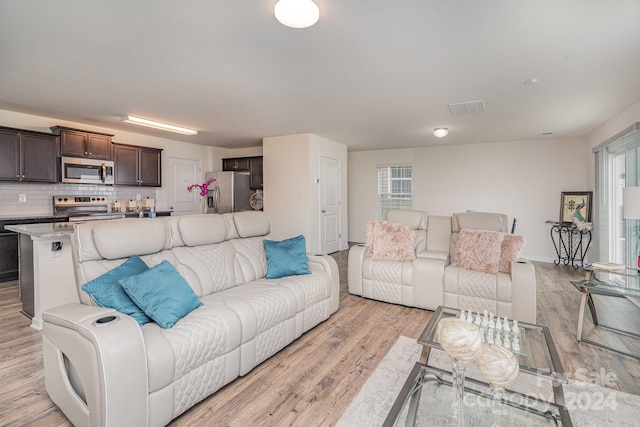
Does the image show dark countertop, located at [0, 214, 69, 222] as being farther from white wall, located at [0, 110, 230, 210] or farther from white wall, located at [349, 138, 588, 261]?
white wall, located at [349, 138, 588, 261]

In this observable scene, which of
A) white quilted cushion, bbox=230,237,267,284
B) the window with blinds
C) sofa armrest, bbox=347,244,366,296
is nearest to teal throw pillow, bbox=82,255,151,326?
white quilted cushion, bbox=230,237,267,284

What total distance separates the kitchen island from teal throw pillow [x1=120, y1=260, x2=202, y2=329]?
1.77 meters

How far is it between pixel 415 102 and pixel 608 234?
382 centimetres

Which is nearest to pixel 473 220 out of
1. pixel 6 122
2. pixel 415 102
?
pixel 415 102

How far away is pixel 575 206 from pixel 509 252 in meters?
3.79

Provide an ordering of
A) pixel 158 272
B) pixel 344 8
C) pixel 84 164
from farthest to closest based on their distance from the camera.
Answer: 1. pixel 84 164
2. pixel 158 272
3. pixel 344 8

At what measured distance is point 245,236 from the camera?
3.15 meters

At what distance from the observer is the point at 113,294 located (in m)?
1.81

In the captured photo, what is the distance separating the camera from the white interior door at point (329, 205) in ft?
20.6

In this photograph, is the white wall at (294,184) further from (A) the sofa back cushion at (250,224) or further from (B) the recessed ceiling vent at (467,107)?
(B) the recessed ceiling vent at (467,107)

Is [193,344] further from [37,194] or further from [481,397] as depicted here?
[37,194]

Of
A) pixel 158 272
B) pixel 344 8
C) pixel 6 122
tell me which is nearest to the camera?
pixel 344 8

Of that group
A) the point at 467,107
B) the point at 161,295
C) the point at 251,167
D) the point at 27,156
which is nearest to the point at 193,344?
the point at 161,295

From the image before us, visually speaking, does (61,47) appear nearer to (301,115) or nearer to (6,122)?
(301,115)
